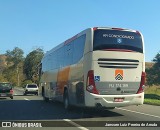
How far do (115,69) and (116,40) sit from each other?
50.6 inches

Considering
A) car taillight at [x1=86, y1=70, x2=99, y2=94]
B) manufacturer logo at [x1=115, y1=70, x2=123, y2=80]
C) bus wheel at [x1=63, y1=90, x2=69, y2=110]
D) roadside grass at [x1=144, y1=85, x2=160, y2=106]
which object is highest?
manufacturer logo at [x1=115, y1=70, x2=123, y2=80]

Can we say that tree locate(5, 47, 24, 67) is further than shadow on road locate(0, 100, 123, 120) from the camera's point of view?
Yes

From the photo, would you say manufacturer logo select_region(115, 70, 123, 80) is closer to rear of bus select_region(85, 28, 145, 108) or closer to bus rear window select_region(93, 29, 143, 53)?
rear of bus select_region(85, 28, 145, 108)

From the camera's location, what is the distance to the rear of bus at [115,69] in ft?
52.8

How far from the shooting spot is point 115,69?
1639 centimetres

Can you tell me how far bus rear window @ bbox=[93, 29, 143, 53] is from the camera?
16.4 metres

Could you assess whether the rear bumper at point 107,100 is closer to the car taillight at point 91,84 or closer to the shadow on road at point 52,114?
the car taillight at point 91,84

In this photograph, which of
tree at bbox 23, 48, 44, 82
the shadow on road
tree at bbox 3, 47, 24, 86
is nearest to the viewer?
the shadow on road

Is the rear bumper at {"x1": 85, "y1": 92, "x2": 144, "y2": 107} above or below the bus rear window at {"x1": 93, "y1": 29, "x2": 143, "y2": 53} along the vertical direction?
below

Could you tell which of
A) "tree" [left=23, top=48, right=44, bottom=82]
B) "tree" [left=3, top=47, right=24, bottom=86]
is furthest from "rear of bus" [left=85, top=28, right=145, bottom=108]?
"tree" [left=3, top=47, right=24, bottom=86]

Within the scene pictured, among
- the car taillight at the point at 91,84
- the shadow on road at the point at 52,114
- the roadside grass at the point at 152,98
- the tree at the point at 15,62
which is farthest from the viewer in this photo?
the tree at the point at 15,62

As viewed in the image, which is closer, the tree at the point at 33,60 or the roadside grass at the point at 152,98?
the roadside grass at the point at 152,98

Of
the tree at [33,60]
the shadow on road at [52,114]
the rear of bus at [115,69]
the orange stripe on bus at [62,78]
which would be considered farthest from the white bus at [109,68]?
the tree at [33,60]

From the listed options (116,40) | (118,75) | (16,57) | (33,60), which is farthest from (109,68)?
(16,57)
